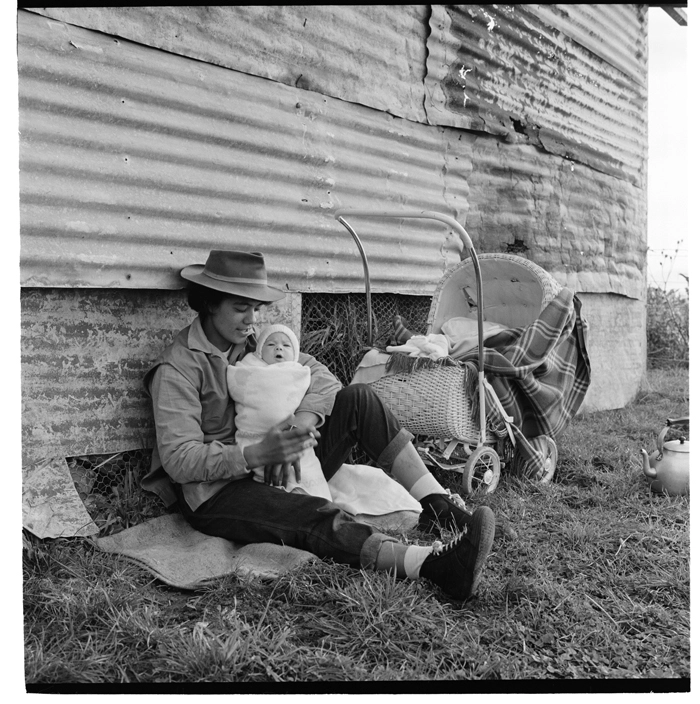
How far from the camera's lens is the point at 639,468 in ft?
14.1

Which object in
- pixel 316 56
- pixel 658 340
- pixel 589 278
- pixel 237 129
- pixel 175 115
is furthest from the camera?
pixel 658 340

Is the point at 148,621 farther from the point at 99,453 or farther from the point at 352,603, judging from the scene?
the point at 99,453

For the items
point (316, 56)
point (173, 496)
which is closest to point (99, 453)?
point (173, 496)

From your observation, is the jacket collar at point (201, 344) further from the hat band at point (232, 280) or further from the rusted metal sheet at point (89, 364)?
the rusted metal sheet at point (89, 364)

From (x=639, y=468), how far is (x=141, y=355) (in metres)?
2.95

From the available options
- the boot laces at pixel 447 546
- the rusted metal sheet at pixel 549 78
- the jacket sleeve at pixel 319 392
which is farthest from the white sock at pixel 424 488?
the rusted metal sheet at pixel 549 78

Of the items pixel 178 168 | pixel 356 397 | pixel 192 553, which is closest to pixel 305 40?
pixel 178 168

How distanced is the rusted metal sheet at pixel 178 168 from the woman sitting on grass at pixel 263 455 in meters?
0.36

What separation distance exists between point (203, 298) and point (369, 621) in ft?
5.12

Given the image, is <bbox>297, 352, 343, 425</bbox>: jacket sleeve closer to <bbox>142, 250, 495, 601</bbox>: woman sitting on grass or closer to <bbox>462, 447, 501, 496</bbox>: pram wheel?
<bbox>142, 250, 495, 601</bbox>: woman sitting on grass

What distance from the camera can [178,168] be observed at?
3.41 m

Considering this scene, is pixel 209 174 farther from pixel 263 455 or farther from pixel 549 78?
pixel 549 78

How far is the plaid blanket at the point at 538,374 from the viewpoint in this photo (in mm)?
3914

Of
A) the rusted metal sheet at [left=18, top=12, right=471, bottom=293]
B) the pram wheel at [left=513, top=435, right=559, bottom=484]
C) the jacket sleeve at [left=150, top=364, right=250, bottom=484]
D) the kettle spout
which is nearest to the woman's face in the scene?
the jacket sleeve at [left=150, top=364, right=250, bottom=484]
